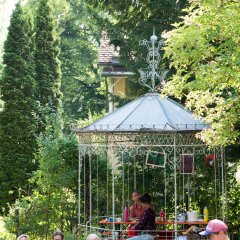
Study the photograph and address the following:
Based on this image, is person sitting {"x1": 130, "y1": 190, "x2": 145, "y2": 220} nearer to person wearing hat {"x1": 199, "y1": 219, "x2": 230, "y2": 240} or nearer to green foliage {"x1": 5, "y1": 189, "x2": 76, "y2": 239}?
green foliage {"x1": 5, "y1": 189, "x2": 76, "y2": 239}

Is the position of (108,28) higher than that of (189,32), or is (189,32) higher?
(108,28)

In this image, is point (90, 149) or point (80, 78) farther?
point (80, 78)

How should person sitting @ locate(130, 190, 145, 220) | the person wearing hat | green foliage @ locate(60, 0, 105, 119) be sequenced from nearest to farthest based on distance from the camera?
the person wearing hat
person sitting @ locate(130, 190, 145, 220)
green foliage @ locate(60, 0, 105, 119)

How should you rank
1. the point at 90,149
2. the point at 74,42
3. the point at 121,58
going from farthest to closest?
the point at 74,42 → the point at 121,58 → the point at 90,149

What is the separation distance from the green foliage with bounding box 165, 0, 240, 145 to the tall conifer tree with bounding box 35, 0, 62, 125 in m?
15.1

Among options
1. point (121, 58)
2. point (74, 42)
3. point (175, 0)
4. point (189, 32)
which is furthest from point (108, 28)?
point (74, 42)

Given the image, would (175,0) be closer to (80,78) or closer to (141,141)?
(141,141)

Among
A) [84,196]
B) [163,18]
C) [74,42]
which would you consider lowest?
[84,196]

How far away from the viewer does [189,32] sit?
12.6 m

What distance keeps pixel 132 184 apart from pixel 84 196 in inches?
47.7

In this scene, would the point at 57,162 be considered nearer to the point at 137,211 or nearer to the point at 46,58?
the point at 137,211

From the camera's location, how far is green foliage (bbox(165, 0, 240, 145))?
12.2 m

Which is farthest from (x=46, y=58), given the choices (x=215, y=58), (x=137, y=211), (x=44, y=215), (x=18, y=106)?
Answer: (x=215, y=58)

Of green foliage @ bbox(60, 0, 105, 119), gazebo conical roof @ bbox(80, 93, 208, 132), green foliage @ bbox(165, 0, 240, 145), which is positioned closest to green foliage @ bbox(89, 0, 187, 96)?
gazebo conical roof @ bbox(80, 93, 208, 132)
